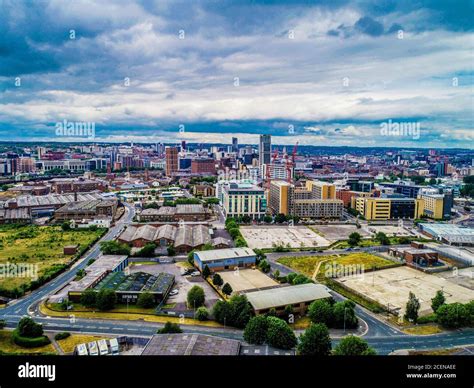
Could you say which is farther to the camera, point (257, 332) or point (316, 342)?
point (257, 332)

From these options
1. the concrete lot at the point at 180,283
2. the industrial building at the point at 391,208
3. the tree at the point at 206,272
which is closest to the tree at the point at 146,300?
the concrete lot at the point at 180,283

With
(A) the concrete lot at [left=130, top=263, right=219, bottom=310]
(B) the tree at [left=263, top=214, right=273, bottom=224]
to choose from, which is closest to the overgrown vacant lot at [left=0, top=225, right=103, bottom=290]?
(A) the concrete lot at [left=130, top=263, right=219, bottom=310]

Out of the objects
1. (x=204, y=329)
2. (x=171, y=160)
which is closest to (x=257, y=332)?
(x=204, y=329)

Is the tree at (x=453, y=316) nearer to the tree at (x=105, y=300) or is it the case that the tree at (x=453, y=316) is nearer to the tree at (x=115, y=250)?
the tree at (x=105, y=300)

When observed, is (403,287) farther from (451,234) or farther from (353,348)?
(451,234)
